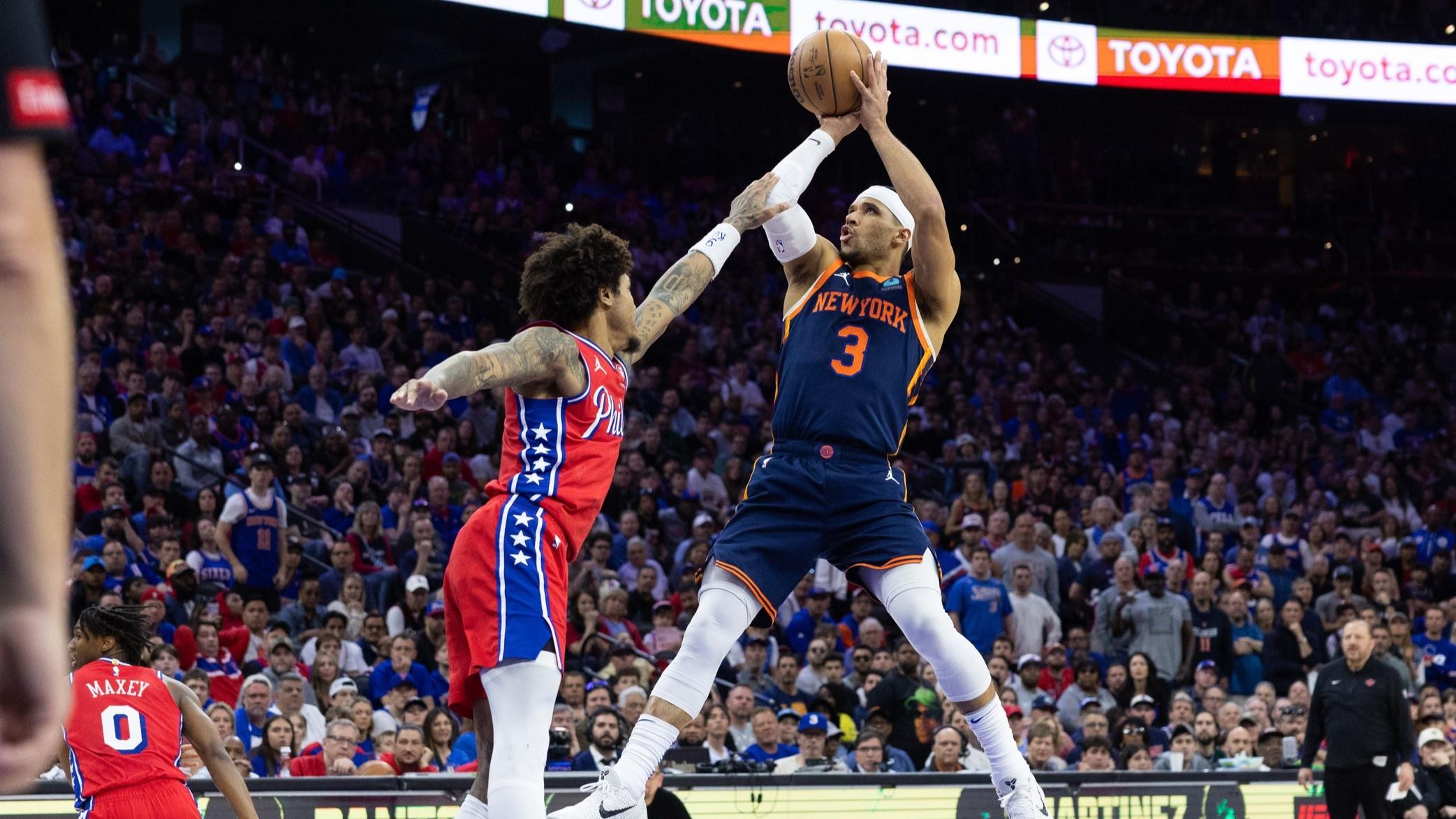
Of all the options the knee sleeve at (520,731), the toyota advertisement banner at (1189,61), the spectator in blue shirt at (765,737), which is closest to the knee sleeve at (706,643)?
the knee sleeve at (520,731)

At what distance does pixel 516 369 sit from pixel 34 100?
387 centimetres

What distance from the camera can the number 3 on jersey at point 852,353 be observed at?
6359mm

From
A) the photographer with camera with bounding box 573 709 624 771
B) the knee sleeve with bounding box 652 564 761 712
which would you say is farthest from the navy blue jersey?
the photographer with camera with bounding box 573 709 624 771

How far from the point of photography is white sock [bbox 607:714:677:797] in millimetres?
5730

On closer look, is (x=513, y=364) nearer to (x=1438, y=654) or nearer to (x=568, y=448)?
(x=568, y=448)

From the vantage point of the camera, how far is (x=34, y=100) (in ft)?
4.39

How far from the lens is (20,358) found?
50.9 inches

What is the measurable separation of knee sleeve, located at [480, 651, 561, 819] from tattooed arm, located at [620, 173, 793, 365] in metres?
1.26

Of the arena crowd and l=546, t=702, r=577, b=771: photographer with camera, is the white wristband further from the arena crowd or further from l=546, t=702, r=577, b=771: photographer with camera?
l=546, t=702, r=577, b=771: photographer with camera

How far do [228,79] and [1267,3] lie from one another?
16502 millimetres

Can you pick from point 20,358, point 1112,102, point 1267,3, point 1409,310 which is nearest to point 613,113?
point 1112,102

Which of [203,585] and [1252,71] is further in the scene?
[1252,71]

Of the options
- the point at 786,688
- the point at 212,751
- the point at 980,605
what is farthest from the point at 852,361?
the point at 980,605

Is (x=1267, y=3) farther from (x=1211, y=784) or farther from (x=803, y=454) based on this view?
(x=803, y=454)
